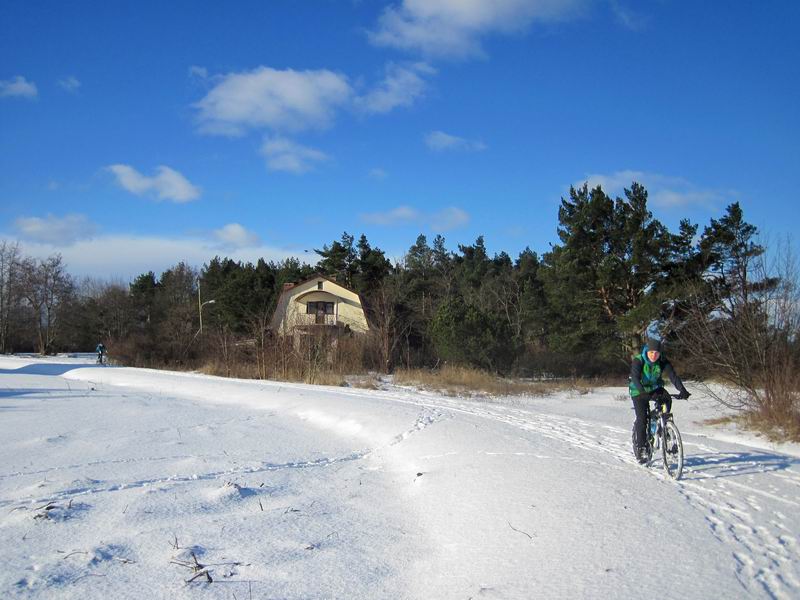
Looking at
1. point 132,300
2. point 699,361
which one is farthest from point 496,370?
point 132,300

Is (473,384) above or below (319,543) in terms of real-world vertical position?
above

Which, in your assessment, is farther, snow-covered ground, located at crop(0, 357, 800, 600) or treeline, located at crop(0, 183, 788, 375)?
treeline, located at crop(0, 183, 788, 375)

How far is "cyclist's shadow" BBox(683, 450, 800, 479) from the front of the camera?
7934 millimetres

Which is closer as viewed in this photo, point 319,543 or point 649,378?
point 319,543

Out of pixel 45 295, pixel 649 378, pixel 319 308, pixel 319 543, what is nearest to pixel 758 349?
pixel 649 378

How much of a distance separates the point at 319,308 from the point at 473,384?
30376mm

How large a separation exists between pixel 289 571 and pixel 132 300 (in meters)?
65.7

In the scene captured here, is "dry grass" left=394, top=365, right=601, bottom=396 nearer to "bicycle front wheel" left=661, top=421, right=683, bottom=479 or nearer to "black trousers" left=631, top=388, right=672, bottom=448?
"black trousers" left=631, top=388, right=672, bottom=448

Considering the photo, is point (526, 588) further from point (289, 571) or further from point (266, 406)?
point (266, 406)

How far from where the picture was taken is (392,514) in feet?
21.8

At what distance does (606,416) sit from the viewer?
15.6 meters

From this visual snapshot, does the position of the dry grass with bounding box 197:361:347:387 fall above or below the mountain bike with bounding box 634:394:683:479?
below

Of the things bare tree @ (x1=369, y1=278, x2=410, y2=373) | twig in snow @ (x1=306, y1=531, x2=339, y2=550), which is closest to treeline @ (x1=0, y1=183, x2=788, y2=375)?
bare tree @ (x1=369, y1=278, x2=410, y2=373)

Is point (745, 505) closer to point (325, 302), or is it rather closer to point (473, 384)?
point (473, 384)
